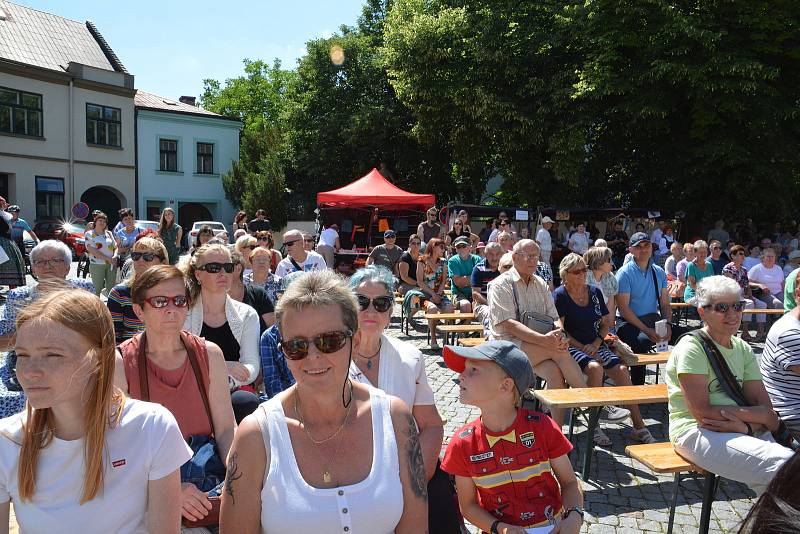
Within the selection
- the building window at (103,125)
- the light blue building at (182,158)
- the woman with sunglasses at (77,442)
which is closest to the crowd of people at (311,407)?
the woman with sunglasses at (77,442)

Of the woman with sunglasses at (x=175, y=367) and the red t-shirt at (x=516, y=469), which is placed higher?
the woman with sunglasses at (x=175, y=367)

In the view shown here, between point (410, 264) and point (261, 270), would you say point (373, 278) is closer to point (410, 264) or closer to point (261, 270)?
point (261, 270)

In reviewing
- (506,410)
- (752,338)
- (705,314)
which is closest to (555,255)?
(752,338)

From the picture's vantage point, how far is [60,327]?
199 centimetres

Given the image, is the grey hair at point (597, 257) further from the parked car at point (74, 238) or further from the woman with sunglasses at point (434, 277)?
the parked car at point (74, 238)

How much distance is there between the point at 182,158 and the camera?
32.8 metres

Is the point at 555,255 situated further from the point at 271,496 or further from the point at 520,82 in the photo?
the point at 271,496

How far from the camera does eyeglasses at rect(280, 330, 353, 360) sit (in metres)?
2.04

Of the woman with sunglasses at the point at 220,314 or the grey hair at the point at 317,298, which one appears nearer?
the grey hair at the point at 317,298

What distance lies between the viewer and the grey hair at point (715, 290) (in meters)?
3.80

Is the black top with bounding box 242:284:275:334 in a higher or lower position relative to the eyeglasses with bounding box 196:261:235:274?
lower

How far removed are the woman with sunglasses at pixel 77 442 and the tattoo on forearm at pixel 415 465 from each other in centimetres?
83

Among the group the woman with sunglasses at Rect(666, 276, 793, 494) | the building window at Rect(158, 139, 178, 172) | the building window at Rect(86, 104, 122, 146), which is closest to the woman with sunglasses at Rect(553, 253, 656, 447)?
the woman with sunglasses at Rect(666, 276, 793, 494)

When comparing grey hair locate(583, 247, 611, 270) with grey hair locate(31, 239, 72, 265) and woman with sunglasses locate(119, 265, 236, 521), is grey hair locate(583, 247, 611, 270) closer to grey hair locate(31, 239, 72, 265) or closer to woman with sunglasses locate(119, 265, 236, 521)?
woman with sunglasses locate(119, 265, 236, 521)
